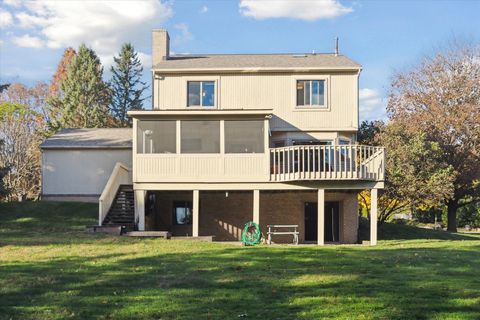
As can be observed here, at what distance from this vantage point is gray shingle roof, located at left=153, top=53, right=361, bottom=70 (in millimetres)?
23938

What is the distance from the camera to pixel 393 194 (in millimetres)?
27156

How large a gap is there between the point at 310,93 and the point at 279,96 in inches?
53.1

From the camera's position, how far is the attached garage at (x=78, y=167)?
2777 centimetres

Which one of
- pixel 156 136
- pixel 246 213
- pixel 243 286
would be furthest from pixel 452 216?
pixel 243 286

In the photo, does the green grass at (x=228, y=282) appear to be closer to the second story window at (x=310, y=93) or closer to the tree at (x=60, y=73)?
the second story window at (x=310, y=93)

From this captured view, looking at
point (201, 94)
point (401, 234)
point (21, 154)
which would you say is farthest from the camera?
point (21, 154)

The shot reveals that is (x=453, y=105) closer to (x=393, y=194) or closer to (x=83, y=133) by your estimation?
(x=393, y=194)

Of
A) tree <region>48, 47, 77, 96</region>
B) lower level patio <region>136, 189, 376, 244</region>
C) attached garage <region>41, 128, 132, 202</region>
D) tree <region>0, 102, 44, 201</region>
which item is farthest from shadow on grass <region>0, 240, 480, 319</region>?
tree <region>48, 47, 77, 96</region>

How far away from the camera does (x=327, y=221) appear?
2552 cm

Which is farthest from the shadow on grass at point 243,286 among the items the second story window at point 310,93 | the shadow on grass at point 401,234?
the shadow on grass at point 401,234

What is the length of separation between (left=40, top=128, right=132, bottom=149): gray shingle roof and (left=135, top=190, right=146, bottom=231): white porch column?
6847mm

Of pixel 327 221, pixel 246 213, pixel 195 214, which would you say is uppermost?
pixel 195 214

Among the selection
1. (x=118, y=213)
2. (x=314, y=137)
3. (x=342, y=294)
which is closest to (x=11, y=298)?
(x=342, y=294)

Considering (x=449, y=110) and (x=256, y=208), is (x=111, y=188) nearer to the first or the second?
(x=256, y=208)
